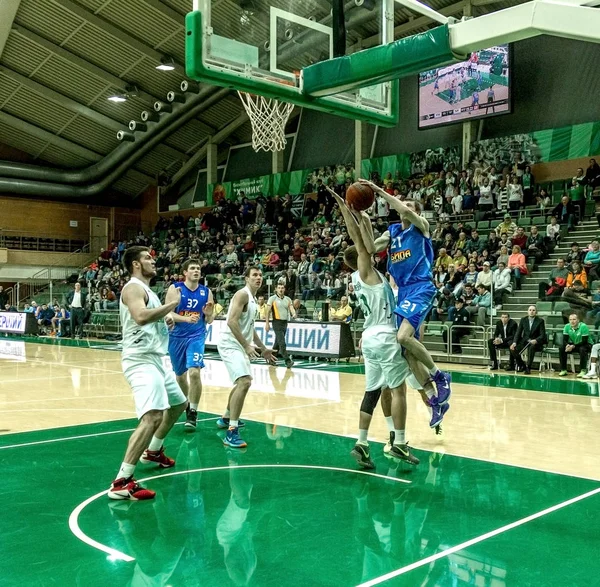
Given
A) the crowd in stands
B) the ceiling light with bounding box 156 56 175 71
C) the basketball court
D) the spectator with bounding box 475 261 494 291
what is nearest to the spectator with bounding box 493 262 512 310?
the crowd in stands

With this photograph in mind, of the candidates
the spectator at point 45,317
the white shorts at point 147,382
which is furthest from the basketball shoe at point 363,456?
the spectator at point 45,317

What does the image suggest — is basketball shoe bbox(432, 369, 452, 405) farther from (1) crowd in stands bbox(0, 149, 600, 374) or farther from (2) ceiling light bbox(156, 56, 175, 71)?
(2) ceiling light bbox(156, 56, 175, 71)

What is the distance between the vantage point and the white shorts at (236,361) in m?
7.10

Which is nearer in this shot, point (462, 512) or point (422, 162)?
point (462, 512)

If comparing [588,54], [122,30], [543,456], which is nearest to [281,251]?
[122,30]

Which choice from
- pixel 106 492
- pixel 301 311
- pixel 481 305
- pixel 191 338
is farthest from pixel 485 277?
pixel 106 492

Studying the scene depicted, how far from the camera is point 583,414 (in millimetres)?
8789

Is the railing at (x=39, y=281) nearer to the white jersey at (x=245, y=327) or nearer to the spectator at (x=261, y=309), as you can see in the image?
the spectator at (x=261, y=309)

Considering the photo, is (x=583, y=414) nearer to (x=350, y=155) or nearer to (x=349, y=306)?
(x=349, y=306)

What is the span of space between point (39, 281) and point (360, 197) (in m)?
30.6

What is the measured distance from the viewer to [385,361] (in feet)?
19.9

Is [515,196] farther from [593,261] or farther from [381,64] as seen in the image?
[381,64]

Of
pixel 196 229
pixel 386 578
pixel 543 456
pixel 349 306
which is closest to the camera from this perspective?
pixel 386 578

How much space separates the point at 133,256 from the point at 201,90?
21.6 meters
